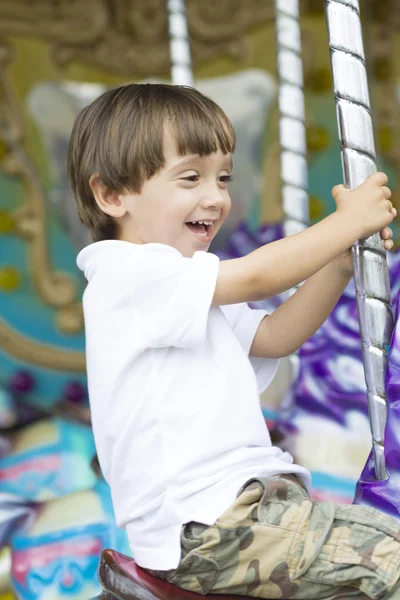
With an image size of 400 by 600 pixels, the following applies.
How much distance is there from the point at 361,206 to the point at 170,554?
396mm

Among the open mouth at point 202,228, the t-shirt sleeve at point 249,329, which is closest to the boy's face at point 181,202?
the open mouth at point 202,228

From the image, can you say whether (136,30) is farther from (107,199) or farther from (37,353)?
(107,199)

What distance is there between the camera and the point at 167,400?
94 centimetres

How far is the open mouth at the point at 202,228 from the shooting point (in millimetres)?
1032

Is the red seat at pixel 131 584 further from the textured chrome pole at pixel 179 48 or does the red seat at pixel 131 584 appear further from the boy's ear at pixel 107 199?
the textured chrome pole at pixel 179 48

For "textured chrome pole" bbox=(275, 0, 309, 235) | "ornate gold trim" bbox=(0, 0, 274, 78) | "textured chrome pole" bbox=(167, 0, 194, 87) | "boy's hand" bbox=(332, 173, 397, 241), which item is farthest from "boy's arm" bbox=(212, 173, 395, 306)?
"ornate gold trim" bbox=(0, 0, 274, 78)

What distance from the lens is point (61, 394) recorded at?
8.02 ft

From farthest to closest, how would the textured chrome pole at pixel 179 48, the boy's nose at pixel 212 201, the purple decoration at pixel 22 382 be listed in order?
1. the purple decoration at pixel 22 382
2. the textured chrome pole at pixel 179 48
3. the boy's nose at pixel 212 201

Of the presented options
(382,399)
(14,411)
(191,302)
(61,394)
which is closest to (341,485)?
(382,399)

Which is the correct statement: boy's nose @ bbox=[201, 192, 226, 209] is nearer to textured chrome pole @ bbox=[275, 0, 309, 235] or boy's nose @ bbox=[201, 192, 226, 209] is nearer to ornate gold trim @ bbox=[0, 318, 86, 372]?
textured chrome pole @ bbox=[275, 0, 309, 235]

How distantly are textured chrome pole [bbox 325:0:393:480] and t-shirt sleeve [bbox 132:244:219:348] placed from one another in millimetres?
163

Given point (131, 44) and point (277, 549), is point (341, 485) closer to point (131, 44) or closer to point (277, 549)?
point (277, 549)

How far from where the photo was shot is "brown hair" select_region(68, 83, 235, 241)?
101 centimetres

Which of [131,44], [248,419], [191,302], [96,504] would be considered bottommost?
[96,504]
